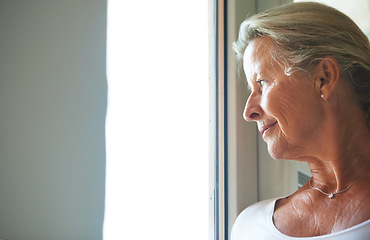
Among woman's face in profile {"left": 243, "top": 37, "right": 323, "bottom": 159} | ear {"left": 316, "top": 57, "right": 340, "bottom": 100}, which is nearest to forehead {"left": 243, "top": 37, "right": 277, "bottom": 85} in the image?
woman's face in profile {"left": 243, "top": 37, "right": 323, "bottom": 159}

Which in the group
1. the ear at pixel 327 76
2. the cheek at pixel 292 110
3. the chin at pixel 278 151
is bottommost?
the chin at pixel 278 151

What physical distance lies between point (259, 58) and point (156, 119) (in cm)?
67

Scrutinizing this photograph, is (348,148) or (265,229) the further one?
(265,229)

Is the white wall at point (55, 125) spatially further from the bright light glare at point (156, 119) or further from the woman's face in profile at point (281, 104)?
the woman's face in profile at point (281, 104)

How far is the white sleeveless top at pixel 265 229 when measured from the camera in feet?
2.39

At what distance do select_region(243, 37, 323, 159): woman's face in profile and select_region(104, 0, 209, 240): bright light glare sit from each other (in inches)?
18.9

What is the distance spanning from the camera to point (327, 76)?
0.80m

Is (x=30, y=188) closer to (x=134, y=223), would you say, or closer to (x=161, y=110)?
(x=134, y=223)

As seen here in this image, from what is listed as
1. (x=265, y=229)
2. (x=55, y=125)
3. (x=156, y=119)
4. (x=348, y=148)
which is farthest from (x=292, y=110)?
(x=55, y=125)

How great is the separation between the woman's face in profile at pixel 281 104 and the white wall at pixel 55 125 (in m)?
0.79

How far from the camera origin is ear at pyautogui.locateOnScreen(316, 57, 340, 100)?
2.61 ft

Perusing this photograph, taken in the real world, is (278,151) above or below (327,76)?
below

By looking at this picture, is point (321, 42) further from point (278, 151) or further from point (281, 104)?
point (278, 151)

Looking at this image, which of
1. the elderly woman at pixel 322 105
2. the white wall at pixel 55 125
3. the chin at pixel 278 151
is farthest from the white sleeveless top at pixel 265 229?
the white wall at pixel 55 125
